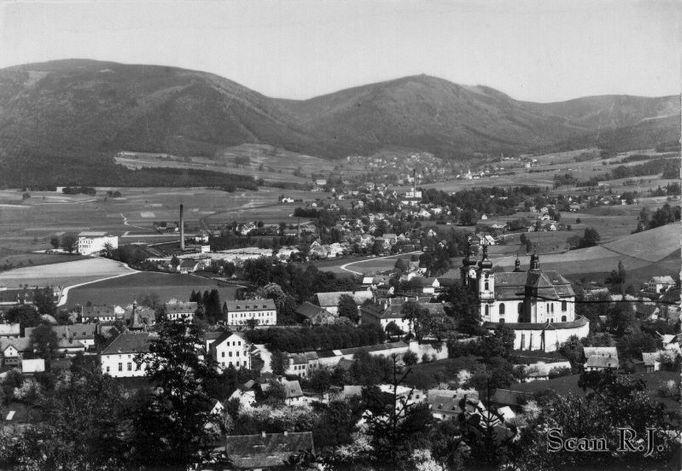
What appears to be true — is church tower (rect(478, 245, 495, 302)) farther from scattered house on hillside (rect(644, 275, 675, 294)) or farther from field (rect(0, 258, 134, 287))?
field (rect(0, 258, 134, 287))

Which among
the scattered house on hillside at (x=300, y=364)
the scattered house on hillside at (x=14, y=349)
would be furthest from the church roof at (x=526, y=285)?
the scattered house on hillside at (x=14, y=349)

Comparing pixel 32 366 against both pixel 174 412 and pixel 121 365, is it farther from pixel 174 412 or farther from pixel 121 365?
pixel 174 412

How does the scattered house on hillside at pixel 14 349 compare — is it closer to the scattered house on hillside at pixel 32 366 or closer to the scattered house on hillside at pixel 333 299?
the scattered house on hillside at pixel 32 366

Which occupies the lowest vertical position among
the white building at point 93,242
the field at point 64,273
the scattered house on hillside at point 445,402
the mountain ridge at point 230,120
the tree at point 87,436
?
the scattered house on hillside at point 445,402

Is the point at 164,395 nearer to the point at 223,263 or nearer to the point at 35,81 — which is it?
the point at 223,263

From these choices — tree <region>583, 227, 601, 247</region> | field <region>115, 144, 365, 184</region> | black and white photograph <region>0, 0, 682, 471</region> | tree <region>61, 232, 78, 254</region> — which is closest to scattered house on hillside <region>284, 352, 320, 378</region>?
black and white photograph <region>0, 0, 682, 471</region>

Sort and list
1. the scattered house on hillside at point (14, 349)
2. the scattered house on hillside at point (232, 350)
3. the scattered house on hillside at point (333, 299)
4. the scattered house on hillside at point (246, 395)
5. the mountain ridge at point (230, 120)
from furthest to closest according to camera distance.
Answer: the mountain ridge at point (230, 120) → the scattered house on hillside at point (333, 299) → the scattered house on hillside at point (14, 349) → the scattered house on hillside at point (232, 350) → the scattered house on hillside at point (246, 395)

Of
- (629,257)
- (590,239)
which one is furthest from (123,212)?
(629,257)
